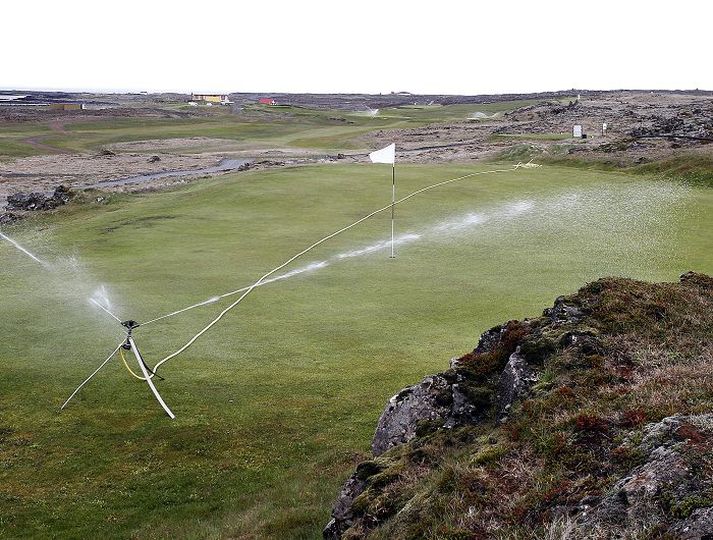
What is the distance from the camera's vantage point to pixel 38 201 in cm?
4231

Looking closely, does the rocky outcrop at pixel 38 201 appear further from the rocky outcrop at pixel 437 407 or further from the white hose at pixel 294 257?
the rocky outcrop at pixel 437 407

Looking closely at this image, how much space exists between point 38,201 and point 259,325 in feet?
101

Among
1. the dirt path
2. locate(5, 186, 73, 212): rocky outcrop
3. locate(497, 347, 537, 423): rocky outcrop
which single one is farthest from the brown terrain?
locate(497, 347, 537, 423): rocky outcrop

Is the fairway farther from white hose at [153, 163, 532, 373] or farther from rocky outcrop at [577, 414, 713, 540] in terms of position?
rocky outcrop at [577, 414, 713, 540]

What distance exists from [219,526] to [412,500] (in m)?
4.07

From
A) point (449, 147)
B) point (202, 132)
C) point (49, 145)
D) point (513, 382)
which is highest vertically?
point (202, 132)

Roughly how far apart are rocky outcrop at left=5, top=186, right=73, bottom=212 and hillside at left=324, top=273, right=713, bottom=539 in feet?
122

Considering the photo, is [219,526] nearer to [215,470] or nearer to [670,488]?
[215,470]

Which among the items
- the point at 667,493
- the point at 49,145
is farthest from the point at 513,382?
the point at 49,145

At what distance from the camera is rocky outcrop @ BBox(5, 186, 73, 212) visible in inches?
1628

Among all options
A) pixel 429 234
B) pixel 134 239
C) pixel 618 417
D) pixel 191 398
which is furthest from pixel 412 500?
pixel 134 239

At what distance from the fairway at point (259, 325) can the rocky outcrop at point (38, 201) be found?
710 cm

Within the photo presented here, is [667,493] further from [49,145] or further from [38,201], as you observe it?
[49,145]

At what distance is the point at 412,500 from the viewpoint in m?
7.34
